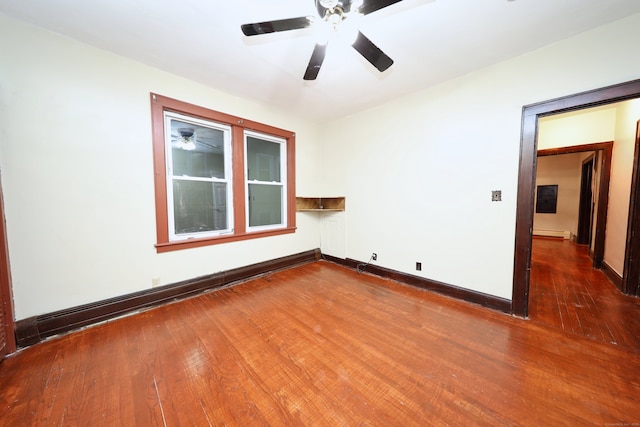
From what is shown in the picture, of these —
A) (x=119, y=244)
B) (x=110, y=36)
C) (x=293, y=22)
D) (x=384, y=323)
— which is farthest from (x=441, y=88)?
(x=119, y=244)

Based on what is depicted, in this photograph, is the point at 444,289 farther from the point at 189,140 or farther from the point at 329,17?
the point at 189,140

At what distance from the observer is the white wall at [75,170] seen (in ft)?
5.74

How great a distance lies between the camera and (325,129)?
4059 millimetres

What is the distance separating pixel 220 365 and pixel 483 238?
2.77 metres

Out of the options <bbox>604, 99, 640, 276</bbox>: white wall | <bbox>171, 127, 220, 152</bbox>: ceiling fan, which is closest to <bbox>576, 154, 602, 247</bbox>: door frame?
<bbox>604, 99, 640, 276</bbox>: white wall

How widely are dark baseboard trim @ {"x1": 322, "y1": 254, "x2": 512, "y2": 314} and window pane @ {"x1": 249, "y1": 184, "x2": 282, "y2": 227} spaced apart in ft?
5.09

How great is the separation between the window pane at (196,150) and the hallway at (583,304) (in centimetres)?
398

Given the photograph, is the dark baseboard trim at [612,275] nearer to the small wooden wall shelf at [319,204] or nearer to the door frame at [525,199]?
the door frame at [525,199]

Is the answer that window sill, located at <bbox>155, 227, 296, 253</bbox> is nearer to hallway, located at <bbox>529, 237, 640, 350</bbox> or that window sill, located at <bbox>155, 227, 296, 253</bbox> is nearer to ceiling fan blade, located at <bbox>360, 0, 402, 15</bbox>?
ceiling fan blade, located at <bbox>360, 0, 402, 15</bbox>

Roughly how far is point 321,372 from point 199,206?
2402 millimetres

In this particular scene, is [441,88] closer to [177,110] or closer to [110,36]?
→ [177,110]

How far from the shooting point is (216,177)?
117 inches

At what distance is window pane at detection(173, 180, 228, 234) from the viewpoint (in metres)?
2.69

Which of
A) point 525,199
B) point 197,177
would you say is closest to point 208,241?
point 197,177
